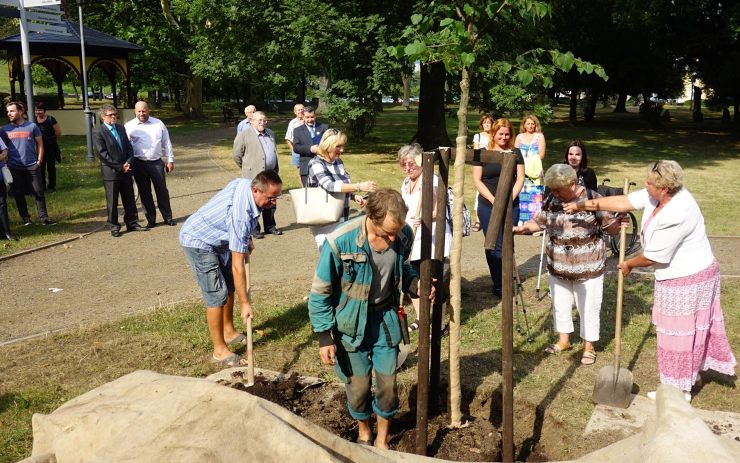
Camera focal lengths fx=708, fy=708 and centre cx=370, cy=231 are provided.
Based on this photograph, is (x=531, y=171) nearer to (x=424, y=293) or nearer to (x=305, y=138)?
(x=305, y=138)

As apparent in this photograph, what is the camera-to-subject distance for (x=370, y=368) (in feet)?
15.6

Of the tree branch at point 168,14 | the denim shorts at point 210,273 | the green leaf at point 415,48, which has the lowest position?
the denim shorts at point 210,273

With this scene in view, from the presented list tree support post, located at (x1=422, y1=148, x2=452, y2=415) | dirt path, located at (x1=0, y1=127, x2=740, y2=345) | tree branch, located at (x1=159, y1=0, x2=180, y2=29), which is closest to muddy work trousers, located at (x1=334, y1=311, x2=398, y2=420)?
tree support post, located at (x1=422, y1=148, x2=452, y2=415)

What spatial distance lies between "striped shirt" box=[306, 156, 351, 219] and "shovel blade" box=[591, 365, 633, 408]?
3374 mm

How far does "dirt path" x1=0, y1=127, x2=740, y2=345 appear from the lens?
774cm

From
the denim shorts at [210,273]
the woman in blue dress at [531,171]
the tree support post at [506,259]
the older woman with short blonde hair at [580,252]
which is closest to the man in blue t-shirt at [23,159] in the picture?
the denim shorts at [210,273]

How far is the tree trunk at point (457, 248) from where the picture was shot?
15.0 ft

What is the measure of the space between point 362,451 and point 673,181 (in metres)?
3.64

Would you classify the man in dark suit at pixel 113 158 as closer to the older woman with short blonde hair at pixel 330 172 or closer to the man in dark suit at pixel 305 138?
the man in dark suit at pixel 305 138

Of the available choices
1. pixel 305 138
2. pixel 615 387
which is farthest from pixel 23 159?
pixel 615 387

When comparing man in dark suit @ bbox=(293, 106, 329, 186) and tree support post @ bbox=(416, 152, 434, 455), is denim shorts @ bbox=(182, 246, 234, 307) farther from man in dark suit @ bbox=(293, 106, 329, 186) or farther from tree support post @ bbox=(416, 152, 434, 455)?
man in dark suit @ bbox=(293, 106, 329, 186)

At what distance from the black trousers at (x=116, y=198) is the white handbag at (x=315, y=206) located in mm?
4837

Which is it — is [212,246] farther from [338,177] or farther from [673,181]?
[673,181]

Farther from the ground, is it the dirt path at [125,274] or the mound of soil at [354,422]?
the dirt path at [125,274]
